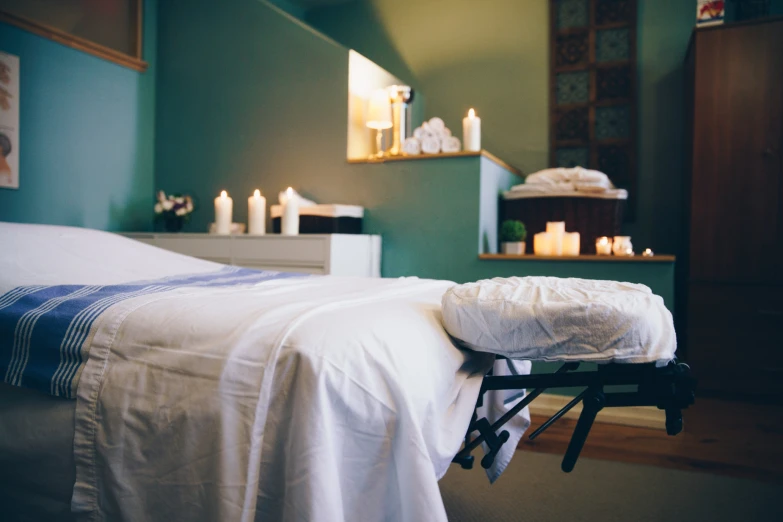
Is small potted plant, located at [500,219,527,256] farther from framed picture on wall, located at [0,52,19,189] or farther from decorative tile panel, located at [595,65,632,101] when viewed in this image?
framed picture on wall, located at [0,52,19,189]

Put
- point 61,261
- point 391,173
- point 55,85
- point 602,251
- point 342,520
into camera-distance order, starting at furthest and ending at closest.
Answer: point 55,85, point 391,173, point 602,251, point 61,261, point 342,520

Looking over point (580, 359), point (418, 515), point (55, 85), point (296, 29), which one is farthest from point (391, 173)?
point (418, 515)

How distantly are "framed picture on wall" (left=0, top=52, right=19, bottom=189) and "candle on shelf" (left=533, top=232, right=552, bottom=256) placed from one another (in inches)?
103

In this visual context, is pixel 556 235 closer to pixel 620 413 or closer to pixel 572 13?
pixel 620 413

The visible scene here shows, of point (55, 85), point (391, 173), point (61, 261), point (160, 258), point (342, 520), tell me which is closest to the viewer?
point (342, 520)

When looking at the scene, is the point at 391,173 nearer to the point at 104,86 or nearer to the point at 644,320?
the point at 104,86

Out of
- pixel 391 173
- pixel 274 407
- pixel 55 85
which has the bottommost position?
pixel 274 407

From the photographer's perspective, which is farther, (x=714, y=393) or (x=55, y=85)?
(x=55, y=85)

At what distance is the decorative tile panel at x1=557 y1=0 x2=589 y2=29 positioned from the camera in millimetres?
3436

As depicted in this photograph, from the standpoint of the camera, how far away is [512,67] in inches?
142

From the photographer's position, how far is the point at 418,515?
2.48ft

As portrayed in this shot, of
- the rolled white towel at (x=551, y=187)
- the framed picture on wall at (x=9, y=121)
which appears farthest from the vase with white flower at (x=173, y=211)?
the rolled white towel at (x=551, y=187)

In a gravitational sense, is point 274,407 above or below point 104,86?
below

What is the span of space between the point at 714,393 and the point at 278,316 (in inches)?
101
